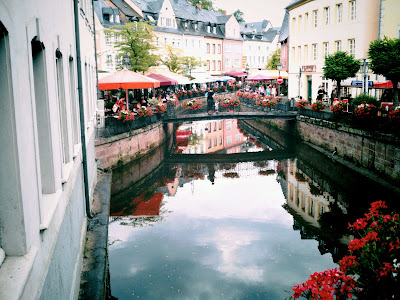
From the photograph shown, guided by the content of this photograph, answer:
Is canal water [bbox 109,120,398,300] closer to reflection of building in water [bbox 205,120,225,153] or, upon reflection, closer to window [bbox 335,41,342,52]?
reflection of building in water [bbox 205,120,225,153]

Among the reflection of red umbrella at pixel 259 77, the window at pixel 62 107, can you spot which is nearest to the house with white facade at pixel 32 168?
the window at pixel 62 107

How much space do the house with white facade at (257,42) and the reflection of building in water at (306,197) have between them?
62.7m

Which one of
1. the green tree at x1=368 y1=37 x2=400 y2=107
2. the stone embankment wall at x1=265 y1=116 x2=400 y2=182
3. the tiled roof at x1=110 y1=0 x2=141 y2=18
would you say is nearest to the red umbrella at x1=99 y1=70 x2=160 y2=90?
the stone embankment wall at x1=265 y1=116 x2=400 y2=182

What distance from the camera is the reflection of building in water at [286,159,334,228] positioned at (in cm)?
1552

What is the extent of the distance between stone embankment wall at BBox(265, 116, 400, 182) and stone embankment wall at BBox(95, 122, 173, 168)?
9.00 meters

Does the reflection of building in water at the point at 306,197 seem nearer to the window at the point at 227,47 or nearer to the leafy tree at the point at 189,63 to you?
the leafy tree at the point at 189,63

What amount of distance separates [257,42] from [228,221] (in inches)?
2930

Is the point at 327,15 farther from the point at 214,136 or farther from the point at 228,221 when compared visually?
the point at 228,221

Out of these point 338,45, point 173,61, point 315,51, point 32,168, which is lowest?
point 32,168

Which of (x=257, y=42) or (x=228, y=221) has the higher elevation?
(x=257, y=42)

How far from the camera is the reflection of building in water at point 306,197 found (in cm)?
1552

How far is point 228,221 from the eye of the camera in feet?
47.5

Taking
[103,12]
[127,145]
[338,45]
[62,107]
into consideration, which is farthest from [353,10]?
[62,107]

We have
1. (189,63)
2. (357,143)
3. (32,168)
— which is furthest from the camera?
(189,63)
